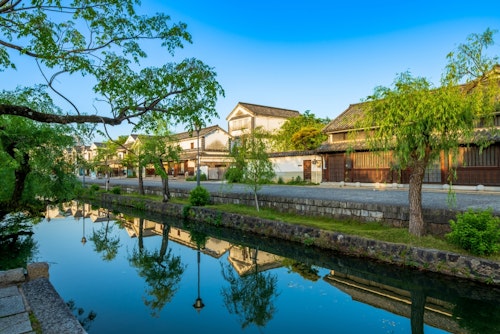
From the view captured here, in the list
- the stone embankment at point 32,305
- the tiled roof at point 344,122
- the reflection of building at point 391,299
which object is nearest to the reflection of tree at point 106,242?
the stone embankment at point 32,305

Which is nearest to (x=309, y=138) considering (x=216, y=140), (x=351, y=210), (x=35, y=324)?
(x=216, y=140)

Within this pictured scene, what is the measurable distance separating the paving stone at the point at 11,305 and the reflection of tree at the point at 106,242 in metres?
6.34

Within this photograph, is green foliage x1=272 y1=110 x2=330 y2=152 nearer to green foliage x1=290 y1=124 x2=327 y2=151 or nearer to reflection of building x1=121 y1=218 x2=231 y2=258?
green foliage x1=290 y1=124 x2=327 y2=151

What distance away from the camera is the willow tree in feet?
26.2

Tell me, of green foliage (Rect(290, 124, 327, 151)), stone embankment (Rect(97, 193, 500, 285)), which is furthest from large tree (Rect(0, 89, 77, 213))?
green foliage (Rect(290, 124, 327, 151))

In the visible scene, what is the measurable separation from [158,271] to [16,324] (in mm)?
5814

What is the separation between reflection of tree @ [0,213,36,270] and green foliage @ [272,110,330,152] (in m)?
24.8

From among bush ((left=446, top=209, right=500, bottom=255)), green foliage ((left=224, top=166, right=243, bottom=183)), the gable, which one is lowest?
bush ((left=446, top=209, right=500, bottom=255))

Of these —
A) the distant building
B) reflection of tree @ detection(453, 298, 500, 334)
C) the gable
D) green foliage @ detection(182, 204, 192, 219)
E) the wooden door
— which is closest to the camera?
reflection of tree @ detection(453, 298, 500, 334)

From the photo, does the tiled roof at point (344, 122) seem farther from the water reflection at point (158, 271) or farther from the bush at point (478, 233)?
the bush at point (478, 233)

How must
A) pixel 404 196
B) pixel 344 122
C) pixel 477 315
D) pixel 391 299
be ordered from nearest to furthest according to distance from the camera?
pixel 477 315 → pixel 391 299 → pixel 404 196 → pixel 344 122

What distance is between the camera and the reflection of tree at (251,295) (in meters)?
7.05

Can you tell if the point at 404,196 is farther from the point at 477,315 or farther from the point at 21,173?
the point at 21,173

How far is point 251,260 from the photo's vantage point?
1080 centimetres
